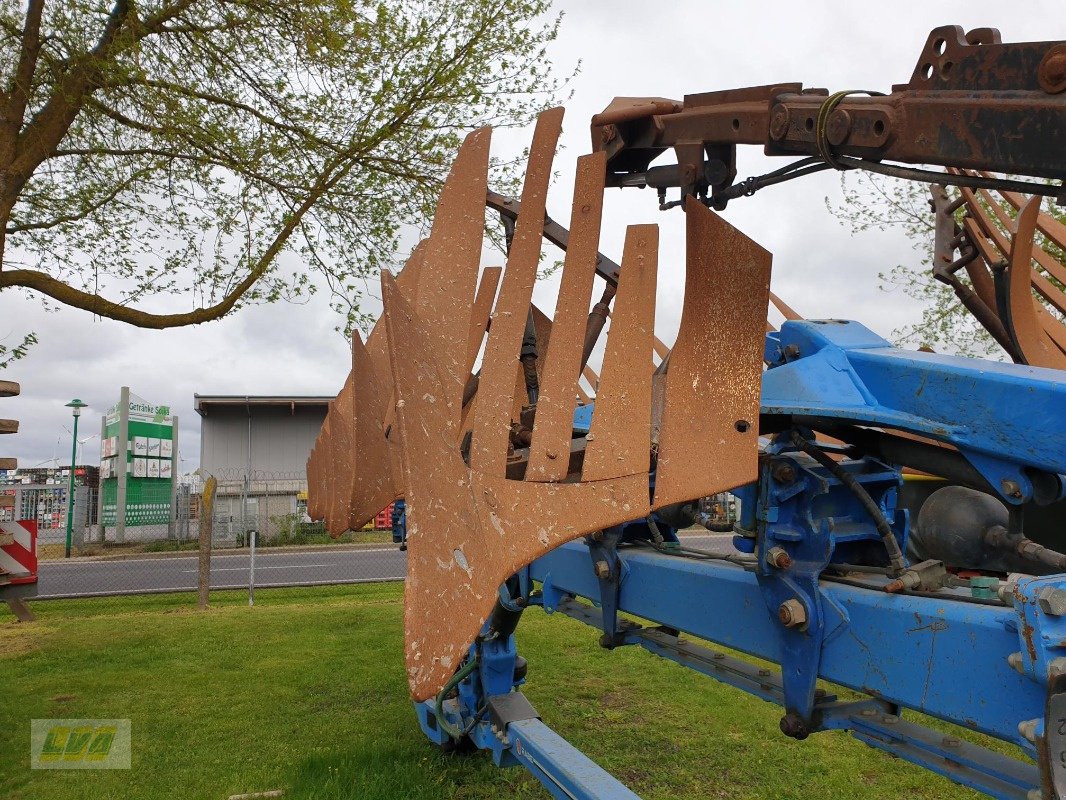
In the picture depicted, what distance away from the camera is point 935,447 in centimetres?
211

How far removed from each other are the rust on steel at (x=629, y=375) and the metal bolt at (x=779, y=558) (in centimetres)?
66

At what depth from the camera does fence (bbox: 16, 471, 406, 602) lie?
14742mm

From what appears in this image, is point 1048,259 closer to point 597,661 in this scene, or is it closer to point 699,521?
point 699,521

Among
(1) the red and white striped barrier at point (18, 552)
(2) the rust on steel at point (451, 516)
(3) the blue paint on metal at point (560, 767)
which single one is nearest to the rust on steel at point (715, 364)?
(2) the rust on steel at point (451, 516)

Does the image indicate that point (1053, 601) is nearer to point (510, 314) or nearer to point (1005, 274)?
point (510, 314)

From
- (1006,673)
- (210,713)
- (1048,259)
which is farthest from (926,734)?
(210,713)

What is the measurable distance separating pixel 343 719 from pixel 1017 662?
5.09m

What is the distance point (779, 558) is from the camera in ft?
6.94

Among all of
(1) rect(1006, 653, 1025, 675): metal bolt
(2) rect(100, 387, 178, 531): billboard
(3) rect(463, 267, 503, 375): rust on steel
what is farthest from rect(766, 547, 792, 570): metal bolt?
(2) rect(100, 387, 178, 531): billboard

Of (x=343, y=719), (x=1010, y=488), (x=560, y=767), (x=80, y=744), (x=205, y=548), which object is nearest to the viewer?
(x=1010, y=488)

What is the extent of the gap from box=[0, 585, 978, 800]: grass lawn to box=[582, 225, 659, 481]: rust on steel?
11.2 feet

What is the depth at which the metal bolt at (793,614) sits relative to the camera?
203cm

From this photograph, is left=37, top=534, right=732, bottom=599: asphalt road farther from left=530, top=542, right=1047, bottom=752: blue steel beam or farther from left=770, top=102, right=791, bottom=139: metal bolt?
left=770, top=102, right=791, bottom=139: metal bolt

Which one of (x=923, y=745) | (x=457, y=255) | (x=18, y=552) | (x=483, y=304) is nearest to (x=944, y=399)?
(x=923, y=745)
